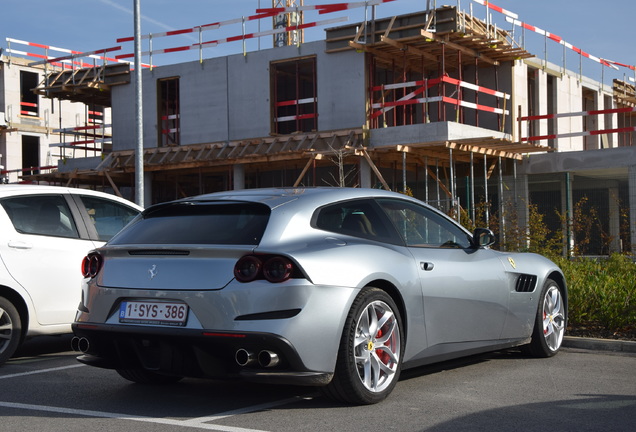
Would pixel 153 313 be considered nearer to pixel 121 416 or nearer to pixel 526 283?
pixel 121 416

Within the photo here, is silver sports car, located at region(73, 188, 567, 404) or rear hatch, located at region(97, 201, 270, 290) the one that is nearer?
silver sports car, located at region(73, 188, 567, 404)

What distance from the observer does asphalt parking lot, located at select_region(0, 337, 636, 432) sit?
535 centimetres

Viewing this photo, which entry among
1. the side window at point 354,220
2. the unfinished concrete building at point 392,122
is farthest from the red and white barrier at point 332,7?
the side window at point 354,220

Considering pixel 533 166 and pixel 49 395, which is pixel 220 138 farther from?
pixel 49 395

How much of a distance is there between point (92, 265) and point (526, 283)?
3753mm

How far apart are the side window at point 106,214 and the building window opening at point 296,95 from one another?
16.7m

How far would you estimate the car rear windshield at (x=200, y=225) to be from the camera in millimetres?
5738

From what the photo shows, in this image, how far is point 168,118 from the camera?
29.8 meters

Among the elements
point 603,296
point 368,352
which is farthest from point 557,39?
point 368,352

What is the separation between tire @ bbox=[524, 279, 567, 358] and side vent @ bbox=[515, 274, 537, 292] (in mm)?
185

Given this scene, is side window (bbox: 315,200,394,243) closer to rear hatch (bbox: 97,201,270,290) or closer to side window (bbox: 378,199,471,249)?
side window (bbox: 378,199,471,249)

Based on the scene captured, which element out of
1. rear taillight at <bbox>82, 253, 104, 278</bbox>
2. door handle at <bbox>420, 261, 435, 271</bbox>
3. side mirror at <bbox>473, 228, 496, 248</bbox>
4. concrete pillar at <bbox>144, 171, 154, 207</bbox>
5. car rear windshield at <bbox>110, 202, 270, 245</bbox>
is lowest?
door handle at <bbox>420, 261, 435, 271</bbox>

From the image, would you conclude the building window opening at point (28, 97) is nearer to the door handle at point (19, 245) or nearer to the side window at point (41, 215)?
the side window at point (41, 215)

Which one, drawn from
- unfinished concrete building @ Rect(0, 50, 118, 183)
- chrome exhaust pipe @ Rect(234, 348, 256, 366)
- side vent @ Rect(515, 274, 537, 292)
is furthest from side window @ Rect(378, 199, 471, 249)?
unfinished concrete building @ Rect(0, 50, 118, 183)
